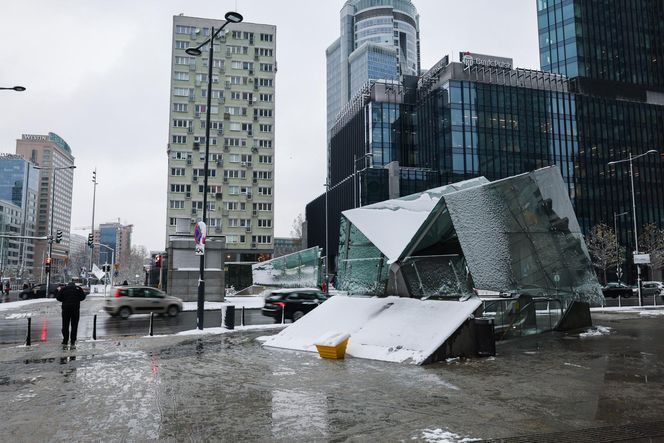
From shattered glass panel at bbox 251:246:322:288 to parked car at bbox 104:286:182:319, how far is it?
17.3 metres

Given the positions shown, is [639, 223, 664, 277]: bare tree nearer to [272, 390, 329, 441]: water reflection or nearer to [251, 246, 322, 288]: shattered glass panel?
[251, 246, 322, 288]: shattered glass panel

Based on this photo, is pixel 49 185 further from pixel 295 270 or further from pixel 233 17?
pixel 233 17

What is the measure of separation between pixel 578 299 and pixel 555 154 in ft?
231

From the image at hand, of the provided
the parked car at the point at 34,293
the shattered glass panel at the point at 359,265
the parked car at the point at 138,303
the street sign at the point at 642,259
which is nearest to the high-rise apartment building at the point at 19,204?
the parked car at the point at 34,293

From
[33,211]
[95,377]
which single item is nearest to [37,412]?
[95,377]

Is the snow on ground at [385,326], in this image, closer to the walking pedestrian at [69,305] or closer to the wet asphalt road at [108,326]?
the walking pedestrian at [69,305]

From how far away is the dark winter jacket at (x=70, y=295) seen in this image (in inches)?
559

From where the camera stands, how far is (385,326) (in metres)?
12.7

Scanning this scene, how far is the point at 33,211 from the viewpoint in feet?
540

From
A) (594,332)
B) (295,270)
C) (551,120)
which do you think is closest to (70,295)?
(594,332)

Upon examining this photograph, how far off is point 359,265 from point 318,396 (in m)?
9.54

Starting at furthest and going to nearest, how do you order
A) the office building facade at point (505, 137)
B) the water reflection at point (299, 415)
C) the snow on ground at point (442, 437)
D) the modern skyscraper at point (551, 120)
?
the modern skyscraper at point (551, 120)
the office building facade at point (505, 137)
the water reflection at point (299, 415)
the snow on ground at point (442, 437)

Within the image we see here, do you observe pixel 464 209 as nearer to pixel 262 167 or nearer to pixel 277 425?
pixel 277 425

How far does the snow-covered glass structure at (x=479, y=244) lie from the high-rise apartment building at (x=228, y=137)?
209ft
